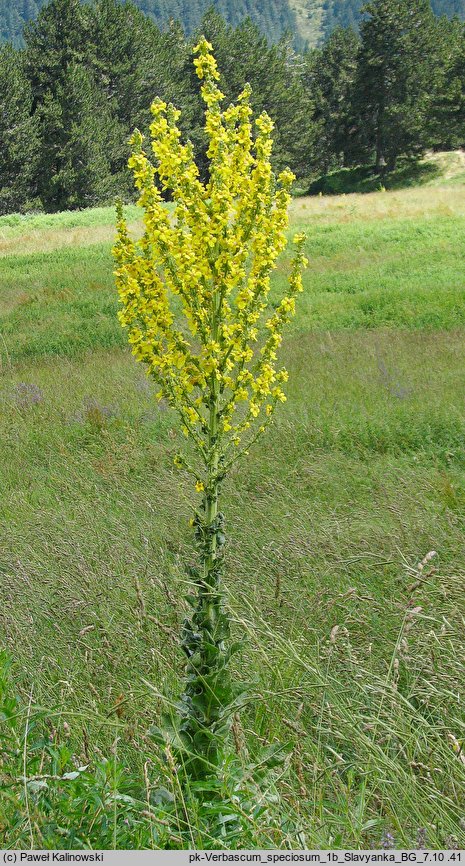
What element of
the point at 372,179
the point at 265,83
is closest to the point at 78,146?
the point at 372,179

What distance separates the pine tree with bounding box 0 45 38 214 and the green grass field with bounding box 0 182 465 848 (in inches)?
1479

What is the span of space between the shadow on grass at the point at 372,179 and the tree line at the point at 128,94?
3.38 ft

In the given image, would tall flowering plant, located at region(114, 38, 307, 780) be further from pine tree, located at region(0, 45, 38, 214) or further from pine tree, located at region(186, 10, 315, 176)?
pine tree, located at region(186, 10, 315, 176)

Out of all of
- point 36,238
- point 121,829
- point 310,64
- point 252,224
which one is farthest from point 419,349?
point 310,64

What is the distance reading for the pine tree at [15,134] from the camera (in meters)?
45.0

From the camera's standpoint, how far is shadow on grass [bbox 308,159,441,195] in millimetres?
48438

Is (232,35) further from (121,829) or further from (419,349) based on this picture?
(121,829)

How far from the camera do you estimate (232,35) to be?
61.3 m

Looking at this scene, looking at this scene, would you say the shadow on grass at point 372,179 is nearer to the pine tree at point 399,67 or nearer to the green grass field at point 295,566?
the pine tree at point 399,67

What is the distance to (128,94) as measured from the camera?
5284cm

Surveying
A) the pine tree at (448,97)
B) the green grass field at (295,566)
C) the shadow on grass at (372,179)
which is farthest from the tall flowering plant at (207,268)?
the pine tree at (448,97)

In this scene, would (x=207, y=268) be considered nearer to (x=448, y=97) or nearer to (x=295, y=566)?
(x=295, y=566)

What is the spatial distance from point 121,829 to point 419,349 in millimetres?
8948

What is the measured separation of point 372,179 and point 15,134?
77.8 ft
